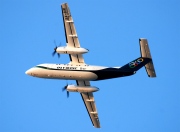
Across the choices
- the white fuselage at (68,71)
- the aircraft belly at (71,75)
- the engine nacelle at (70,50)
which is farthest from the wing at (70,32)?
the aircraft belly at (71,75)

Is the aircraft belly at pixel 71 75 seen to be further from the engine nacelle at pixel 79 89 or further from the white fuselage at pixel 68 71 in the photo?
the engine nacelle at pixel 79 89

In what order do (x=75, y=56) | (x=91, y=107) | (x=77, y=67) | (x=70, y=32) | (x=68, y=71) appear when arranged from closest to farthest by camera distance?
(x=70, y=32) → (x=68, y=71) → (x=77, y=67) → (x=75, y=56) → (x=91, y=107)

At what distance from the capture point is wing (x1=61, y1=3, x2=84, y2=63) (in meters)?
70.3

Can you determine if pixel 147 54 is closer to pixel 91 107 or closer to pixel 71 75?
pixel 71 75

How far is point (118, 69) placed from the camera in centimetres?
7038

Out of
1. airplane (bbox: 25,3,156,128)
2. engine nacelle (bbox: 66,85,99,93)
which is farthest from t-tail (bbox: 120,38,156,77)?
engine nacelle (bbox: 66,85,99,93)

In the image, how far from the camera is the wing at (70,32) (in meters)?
70.3

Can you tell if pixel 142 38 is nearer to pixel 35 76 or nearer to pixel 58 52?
pixel 58 52

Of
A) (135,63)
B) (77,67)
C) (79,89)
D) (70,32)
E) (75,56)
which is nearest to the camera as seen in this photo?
(135,63)

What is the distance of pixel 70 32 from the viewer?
234ft

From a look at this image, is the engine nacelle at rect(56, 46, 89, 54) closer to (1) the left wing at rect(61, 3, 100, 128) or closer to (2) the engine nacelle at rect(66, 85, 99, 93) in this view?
(1) the left wing at rect(61, 3, 100, 128)

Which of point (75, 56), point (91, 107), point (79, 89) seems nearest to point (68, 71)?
point (75, 56)

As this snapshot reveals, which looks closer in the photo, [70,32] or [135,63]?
[135,63]

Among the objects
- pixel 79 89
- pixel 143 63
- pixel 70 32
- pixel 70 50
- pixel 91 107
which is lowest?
pixel 91 107
